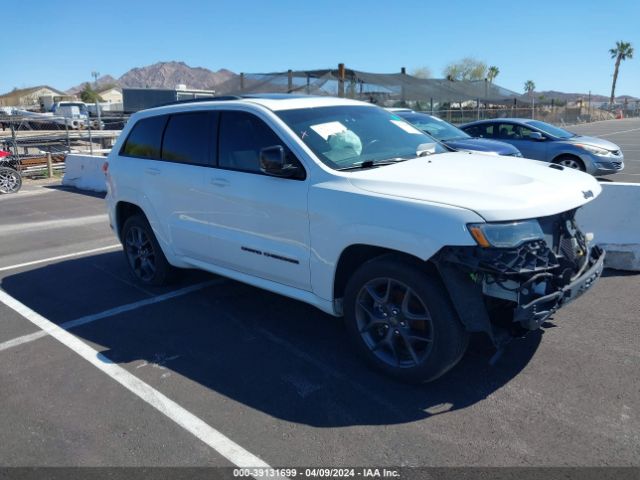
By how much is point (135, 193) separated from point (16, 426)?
2.81 metres

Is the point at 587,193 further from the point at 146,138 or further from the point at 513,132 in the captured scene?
the point at 513,132

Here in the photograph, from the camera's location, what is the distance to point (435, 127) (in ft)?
37.4

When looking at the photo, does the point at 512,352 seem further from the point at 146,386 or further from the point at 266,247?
the point at 146,386

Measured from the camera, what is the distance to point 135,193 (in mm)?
5695

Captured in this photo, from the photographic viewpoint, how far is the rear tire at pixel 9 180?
13.6 metres

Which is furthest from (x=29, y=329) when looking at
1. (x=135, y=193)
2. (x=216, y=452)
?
(x=216, y=452)

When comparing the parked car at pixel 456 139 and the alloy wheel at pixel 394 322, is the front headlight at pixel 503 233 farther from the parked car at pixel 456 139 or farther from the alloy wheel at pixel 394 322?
the parked car at pixel 456 139

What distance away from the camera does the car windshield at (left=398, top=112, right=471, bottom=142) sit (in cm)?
1112

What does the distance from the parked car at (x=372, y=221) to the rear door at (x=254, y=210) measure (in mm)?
12

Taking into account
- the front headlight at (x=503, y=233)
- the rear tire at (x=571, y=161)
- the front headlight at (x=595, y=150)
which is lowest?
the rear tire at (x=571, y=161)

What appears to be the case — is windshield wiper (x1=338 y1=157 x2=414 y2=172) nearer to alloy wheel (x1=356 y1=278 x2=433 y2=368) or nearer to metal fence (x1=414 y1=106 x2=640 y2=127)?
Result: alloy wheel (x1=356 y1=278 x2=433 y2=368)

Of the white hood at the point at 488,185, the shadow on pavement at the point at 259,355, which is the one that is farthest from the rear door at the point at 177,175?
the white hood at the point at 488,185

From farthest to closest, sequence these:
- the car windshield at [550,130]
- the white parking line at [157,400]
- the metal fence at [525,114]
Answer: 1. the metal fence at [525,114]
2. the car windshield at [550,130]
3. the white parking line at [157,400]

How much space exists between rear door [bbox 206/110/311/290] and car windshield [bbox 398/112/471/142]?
7.09 m
